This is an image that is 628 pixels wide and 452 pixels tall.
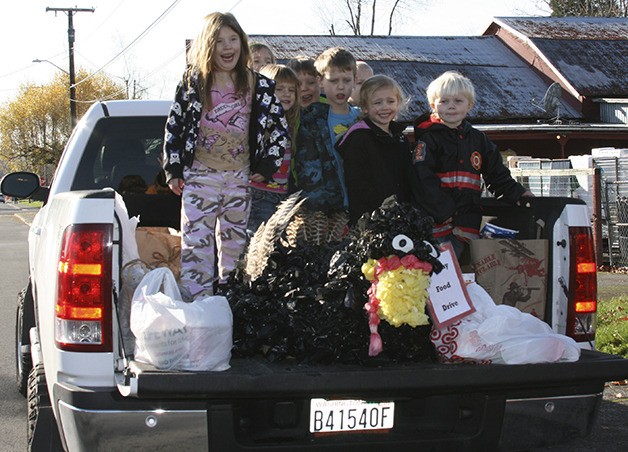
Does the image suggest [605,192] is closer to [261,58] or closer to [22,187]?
[261,58]

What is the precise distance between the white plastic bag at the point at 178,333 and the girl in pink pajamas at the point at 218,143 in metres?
1.19

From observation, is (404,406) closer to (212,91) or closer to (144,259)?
(144,259)

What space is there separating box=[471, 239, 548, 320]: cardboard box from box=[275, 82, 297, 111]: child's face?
1.80m

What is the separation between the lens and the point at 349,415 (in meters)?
3.38

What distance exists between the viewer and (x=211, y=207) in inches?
180

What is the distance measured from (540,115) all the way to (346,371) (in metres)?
28.1

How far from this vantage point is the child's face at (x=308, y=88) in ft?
19.2

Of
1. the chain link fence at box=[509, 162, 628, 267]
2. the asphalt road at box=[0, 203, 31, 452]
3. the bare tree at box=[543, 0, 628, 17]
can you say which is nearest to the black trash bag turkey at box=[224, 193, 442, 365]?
the asphalt road at box=[0, 203, 31, 452]

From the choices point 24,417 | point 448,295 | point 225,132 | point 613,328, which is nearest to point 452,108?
point 225,132

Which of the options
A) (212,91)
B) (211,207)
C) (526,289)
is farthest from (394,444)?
(212,91)

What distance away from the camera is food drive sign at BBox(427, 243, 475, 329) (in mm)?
3549

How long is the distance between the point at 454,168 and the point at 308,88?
1469 mm

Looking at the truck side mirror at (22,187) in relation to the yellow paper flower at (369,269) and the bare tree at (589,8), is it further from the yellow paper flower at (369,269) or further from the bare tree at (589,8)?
the bare tree at (589,8)

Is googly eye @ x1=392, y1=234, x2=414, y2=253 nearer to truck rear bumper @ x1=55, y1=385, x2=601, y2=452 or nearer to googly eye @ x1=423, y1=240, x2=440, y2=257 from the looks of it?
googly eye @ x1=423, y1=240, x2=440, y2=257
